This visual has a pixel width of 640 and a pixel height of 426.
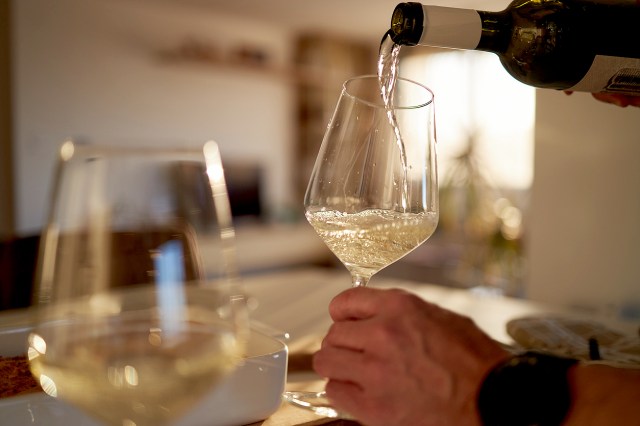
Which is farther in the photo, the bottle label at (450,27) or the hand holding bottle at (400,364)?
the bottle label at (450,27)

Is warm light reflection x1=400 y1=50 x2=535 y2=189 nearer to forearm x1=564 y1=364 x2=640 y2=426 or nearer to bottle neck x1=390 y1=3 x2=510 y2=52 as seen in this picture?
bottle neck x1=390 y1=3 x2=510 y2=52

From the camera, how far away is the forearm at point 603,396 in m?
0.41

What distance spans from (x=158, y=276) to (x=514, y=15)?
514mm

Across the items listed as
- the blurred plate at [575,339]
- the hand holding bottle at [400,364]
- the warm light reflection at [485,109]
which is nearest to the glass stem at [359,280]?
the hand holding bottle at [400,364]

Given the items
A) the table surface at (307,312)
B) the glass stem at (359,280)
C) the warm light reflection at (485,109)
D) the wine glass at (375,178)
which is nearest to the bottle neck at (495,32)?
the wine glass at (375,178)

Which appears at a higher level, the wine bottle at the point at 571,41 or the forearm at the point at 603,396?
the wine bottle at the point at 571,41

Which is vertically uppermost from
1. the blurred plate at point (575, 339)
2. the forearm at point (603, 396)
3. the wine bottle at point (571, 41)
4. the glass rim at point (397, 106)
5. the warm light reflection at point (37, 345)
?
the wine bottle at point (571, 41)

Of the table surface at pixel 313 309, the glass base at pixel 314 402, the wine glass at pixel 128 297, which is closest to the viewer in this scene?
the wine glass at pixel 128 297

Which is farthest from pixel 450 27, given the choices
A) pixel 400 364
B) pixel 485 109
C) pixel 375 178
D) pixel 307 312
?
pixel 485 109

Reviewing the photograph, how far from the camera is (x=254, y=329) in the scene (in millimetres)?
538

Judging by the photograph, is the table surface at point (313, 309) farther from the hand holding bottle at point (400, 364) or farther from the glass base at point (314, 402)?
the hand holding bottle at point (400, 364)

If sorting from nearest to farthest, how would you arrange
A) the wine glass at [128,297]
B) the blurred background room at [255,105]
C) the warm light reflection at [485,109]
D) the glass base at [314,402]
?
the wine glass at [128,297], the glass base at [314,402], the blurred background room at [255,105], the warm light reflection at [485,109]

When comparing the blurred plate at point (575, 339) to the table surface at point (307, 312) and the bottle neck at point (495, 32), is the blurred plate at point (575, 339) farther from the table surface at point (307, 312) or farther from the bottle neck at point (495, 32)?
the bottle neck at point (495, 32)

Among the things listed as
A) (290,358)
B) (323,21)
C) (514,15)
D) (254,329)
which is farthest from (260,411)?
(323,21)
